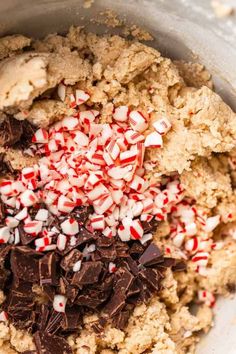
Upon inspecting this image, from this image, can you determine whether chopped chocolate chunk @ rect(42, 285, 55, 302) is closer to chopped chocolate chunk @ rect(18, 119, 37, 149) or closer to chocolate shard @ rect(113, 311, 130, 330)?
chocolate shard @ rect(113, 311, 130, 330)

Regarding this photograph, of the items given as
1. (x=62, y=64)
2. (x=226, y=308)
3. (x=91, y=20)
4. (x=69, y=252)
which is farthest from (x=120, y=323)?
(x=91, y=20)

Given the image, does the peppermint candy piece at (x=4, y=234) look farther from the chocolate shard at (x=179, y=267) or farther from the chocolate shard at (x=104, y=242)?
the chocolate shard at (x=179, y=267)

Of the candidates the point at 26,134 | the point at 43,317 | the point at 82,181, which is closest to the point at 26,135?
the point at 26,134

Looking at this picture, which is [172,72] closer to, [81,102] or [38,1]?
[81,102]

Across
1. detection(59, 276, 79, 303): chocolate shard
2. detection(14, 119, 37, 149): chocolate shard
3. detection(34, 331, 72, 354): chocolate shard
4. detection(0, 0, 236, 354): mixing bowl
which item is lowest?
detection(34, 331, 72, 354): chocolate shard

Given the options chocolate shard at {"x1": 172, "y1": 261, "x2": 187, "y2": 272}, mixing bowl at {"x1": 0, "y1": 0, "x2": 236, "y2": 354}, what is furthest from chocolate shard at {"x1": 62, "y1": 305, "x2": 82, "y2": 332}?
mixing bowl at {"x1": 0, "y1": 0, "x2": 236, "y2": 354}

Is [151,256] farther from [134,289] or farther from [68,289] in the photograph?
[68,289]
